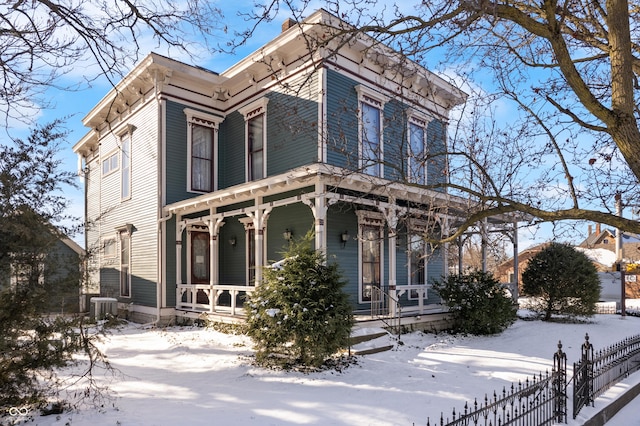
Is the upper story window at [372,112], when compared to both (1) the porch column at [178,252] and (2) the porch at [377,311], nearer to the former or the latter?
(2) the porch at [377,311]

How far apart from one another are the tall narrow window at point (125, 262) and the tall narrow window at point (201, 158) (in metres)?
3.39

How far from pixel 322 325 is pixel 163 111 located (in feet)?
31.4

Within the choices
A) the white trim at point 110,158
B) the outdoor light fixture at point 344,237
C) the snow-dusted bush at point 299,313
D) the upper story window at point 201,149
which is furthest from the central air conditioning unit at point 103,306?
the snow-dusted bush at point 299,313

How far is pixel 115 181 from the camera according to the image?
18047 millimetres

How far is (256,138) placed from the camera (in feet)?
47.6

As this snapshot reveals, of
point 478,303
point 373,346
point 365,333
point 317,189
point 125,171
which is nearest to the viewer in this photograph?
point 373,346

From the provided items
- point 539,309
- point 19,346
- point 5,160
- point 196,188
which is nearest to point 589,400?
point 19,346

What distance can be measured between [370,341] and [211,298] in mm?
4909

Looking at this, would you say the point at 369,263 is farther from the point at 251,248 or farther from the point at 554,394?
the point at 554,394

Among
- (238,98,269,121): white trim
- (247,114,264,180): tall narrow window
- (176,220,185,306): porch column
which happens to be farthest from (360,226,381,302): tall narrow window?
(176,220,185,306): porch column

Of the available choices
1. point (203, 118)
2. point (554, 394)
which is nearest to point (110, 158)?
point (203, 118)

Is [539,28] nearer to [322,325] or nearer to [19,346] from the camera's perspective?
[322,325]

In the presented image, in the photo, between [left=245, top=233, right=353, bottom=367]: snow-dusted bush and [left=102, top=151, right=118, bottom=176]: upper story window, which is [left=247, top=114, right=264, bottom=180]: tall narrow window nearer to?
[left=245, top=233, right=353, bottom=367]: snow-dusted bush

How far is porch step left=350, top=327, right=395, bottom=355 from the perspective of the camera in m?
9.55
